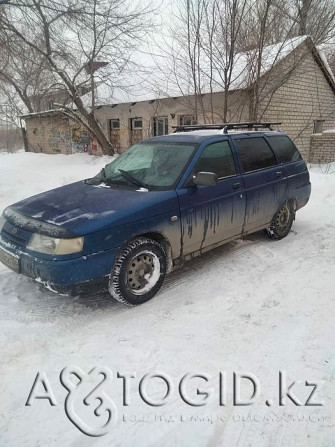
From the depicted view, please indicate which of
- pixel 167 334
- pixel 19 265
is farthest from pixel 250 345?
pixel 19 265

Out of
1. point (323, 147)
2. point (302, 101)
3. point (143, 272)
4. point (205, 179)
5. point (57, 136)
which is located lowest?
point (143, 272)

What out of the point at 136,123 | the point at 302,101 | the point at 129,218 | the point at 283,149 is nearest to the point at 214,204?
the point at 129,218

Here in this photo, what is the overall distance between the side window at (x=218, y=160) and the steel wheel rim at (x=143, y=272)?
120 cm

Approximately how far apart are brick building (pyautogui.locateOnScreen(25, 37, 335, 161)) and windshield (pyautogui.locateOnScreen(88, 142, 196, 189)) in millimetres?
8818

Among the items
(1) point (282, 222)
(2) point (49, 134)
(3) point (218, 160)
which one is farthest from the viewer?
(2) point (49, 134)

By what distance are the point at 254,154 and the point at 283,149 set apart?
858 mm

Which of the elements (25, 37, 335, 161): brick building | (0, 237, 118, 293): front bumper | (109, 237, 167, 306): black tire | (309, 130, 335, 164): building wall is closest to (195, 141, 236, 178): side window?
(109, 237, 167, 306): black tire

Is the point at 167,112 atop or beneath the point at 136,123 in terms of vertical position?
atop

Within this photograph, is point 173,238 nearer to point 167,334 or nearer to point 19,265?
point 167,334

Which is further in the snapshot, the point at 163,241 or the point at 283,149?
the point at 283,149

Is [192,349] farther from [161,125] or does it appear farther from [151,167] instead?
[161,125]

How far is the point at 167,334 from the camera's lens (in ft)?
10.2

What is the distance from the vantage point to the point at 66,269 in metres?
3.16

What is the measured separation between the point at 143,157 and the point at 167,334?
2.31 m
